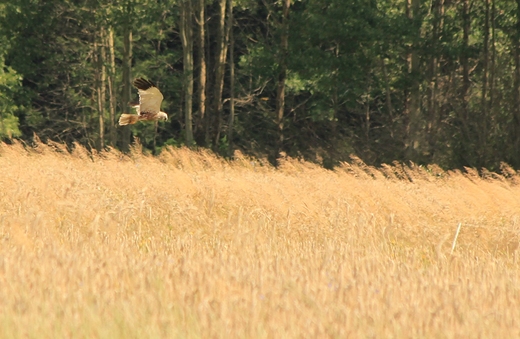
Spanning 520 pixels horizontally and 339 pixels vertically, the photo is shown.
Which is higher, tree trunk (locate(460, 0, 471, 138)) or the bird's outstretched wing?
the bird's outstretched wing

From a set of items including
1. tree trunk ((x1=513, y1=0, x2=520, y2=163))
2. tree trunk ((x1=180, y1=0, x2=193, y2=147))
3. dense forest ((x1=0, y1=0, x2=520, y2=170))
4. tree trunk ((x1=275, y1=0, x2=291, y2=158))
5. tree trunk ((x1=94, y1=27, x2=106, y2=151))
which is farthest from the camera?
tree trunk ((x1=94, y1=27, x2=106, y2=151))

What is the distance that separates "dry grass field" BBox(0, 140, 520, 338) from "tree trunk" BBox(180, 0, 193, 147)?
1816 cm

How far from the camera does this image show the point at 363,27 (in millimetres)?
24141

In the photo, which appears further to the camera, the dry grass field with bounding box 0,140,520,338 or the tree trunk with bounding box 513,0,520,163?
the tree trunk with bounding box 513,0,520,163

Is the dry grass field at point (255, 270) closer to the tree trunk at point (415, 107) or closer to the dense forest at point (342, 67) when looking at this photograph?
the dense forest at point (342, 67)

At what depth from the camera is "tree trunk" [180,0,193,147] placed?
92.5 ft

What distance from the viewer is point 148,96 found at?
10.7 m

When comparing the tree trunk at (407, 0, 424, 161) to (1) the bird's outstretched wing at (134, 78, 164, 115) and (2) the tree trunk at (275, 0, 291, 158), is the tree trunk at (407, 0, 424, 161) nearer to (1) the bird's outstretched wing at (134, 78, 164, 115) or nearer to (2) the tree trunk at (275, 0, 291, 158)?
(2) the tree trunk at (275, 0, 291, 158)

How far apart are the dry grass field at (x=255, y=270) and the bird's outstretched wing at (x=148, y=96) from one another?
1286 millimetres

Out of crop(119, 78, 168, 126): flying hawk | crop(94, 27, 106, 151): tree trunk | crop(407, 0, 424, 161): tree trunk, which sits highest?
crop(119, 78, 168, 126): flying hawk

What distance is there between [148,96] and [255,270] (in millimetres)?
5679

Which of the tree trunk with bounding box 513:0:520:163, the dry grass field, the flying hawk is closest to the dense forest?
the tree trunk with bounding box 513:0:520:163

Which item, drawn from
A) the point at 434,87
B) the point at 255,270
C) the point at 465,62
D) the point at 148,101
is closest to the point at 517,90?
the point at 465,62

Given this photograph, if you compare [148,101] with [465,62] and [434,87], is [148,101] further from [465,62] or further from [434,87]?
[434,87]
